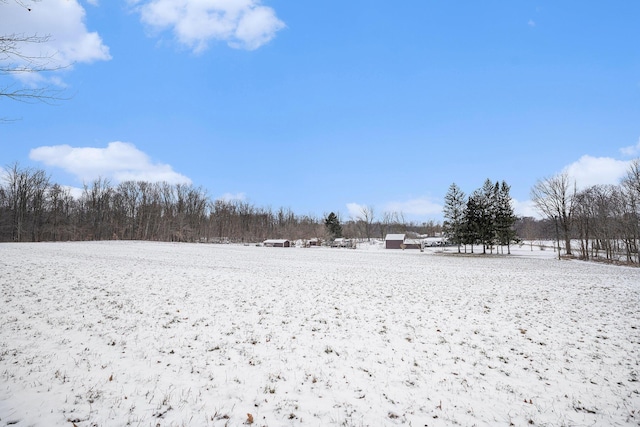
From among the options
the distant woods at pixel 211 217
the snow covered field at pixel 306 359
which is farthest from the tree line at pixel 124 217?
the snow covered field at pixel 306 359

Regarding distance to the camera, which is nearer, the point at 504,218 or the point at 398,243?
the point at 504,218

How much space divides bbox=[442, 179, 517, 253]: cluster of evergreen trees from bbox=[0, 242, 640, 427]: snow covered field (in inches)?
1994

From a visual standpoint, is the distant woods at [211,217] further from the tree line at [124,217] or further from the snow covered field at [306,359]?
the snow covered field at [306,359]

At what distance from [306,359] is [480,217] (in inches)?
2481

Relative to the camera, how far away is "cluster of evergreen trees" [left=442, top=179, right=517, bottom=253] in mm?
59688

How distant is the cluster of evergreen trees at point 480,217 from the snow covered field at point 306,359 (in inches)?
1994

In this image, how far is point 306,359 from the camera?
6.61 meters

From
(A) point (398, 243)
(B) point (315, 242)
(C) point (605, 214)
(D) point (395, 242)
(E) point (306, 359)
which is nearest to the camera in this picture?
(E) point (306, 359)

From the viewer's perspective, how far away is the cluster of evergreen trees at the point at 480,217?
59.7m

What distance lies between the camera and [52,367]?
19.2 ft

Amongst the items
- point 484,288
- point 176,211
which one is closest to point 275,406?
point 484,288

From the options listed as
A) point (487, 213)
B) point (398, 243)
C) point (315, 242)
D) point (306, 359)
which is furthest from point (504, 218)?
point (306, 359)

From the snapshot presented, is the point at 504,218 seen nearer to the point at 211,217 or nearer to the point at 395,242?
the point at 395,242

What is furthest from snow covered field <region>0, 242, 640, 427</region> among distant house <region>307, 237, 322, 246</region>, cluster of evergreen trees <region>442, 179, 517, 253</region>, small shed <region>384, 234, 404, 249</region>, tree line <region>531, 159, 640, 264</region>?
distant house <region>307, 237, 322, 246</region>
